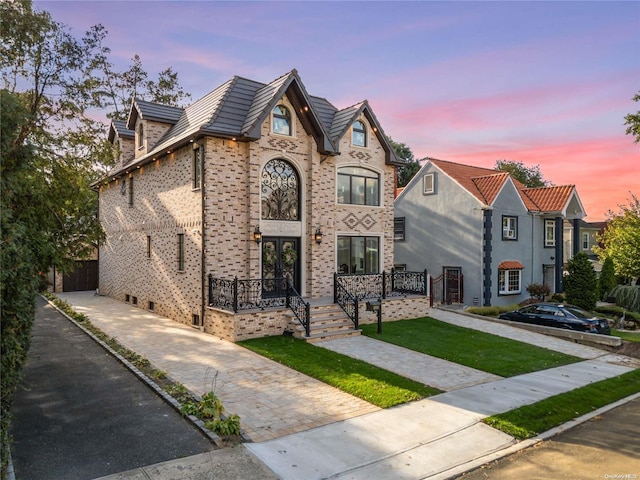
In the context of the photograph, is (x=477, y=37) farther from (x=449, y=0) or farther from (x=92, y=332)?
(x=92, y=332)

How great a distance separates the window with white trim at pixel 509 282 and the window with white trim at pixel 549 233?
393 cm

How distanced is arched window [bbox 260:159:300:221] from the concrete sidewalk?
555 cm

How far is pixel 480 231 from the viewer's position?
2466cm

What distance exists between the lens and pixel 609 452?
732cm

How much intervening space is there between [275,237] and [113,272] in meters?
13.9

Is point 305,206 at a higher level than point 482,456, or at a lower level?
higher

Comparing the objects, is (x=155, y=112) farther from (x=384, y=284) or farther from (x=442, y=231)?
(x=442, y=231)

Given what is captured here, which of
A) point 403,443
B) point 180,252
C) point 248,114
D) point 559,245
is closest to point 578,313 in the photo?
point 559,245

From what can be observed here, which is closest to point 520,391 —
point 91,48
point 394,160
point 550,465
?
point 550,465

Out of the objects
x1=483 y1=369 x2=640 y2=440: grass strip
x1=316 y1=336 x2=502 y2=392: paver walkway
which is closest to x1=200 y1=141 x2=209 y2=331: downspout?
x1=316 y1=336 x2=502 y2=392: paver walkway

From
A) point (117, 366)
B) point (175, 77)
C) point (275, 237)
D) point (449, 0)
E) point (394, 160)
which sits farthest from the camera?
point (175, 77)

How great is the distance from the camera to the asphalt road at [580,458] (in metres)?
6.48

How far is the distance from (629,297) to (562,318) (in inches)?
511

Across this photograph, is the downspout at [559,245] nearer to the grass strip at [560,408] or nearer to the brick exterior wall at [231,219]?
the brick exterior wall at [231,219]
